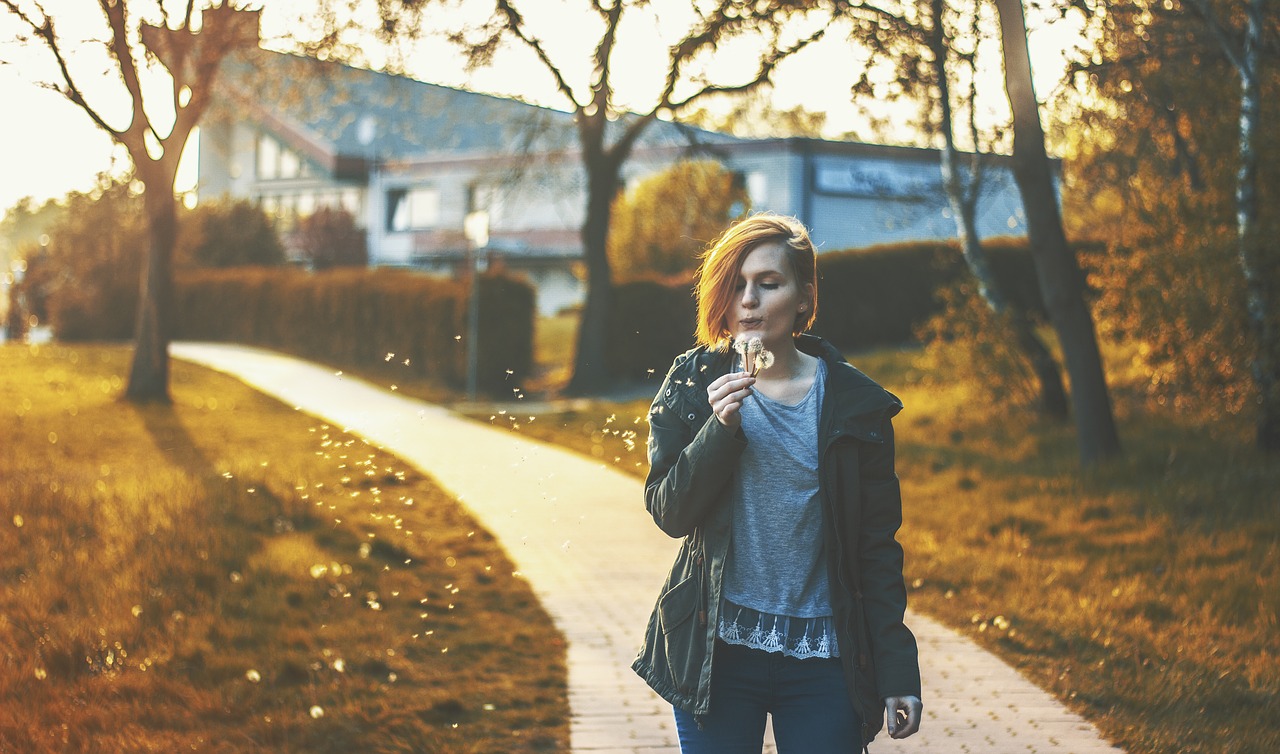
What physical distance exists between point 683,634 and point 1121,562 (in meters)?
6.88

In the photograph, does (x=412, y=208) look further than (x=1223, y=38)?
Yes

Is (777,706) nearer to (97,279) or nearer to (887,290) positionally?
(887,290)

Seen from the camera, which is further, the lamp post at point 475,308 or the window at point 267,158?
the window at point 267,158

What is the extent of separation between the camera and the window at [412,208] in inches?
1916

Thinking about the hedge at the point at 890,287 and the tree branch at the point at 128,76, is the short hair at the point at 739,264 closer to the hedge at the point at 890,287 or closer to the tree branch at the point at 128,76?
the tree branch at the point at 128,76

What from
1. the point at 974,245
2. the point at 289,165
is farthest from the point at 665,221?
the point at 289,165

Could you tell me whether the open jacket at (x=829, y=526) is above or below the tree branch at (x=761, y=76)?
below

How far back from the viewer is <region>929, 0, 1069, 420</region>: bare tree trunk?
51.2 feet

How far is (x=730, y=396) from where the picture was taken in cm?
288

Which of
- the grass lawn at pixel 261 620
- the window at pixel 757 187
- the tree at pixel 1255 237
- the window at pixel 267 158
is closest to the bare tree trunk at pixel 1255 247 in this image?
the tree at pixel 1255 237

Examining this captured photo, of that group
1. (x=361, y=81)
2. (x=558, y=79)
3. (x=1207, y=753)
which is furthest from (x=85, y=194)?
(x=1207, y=753)

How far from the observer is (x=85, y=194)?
24.4 m

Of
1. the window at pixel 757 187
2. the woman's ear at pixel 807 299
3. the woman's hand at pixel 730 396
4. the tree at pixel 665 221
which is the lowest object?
the woman's hand at pixel 730 396

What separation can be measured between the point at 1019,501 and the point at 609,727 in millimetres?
6766
